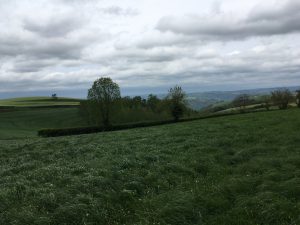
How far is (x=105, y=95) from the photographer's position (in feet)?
279

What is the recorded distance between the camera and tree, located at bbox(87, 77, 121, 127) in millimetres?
84500

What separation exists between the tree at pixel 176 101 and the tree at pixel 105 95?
1159cm

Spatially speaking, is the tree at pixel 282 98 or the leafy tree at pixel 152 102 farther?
the leafy tree at pixel 152 102

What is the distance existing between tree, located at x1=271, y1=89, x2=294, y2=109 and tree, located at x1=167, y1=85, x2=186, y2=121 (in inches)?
839

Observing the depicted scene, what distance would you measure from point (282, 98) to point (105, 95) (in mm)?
39132

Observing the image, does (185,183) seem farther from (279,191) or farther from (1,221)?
(1,221)

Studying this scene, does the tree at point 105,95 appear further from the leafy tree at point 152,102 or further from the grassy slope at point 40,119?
the leafy tree at point 152,102

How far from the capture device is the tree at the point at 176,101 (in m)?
79.5

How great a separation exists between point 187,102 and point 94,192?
3032 inches

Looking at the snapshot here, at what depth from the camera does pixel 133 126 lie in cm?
7031

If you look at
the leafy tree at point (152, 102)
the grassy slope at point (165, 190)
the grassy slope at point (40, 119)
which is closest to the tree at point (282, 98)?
the leafy tree at point (152, 102)

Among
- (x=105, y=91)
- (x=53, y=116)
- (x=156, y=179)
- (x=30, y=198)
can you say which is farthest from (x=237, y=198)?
(x=53, y=116)

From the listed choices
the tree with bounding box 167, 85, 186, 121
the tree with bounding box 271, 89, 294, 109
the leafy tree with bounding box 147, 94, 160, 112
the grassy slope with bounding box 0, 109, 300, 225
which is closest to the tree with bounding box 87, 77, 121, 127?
the tree with bounding box 167, 85, 186, 121

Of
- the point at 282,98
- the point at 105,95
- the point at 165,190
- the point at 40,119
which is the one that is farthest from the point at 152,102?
the point at 165,190
